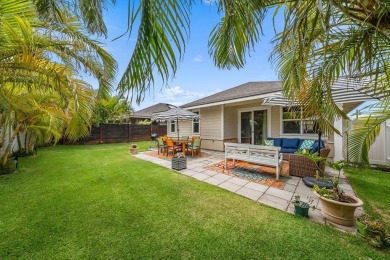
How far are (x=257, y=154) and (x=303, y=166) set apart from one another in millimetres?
1362

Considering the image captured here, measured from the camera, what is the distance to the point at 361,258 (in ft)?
6.97

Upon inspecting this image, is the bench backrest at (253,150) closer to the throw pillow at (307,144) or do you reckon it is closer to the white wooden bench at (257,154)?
the white wooden bench at (257,154)

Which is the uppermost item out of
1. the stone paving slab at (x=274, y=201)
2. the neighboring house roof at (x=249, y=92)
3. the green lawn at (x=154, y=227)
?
the neighboring house roof at (x=249, y=92)

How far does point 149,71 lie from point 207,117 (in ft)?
35.2

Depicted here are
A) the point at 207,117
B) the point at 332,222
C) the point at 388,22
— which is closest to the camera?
the point at 388,22

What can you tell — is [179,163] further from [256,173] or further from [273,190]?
[273,190]

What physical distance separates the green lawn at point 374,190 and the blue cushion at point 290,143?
6.57ft

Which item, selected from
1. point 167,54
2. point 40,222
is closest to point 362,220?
point 167,54

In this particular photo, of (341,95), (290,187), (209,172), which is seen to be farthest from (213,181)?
(341,95)

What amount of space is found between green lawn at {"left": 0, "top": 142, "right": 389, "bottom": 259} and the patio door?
254 inches

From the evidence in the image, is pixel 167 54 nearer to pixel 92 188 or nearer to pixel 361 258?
pixel 361 258

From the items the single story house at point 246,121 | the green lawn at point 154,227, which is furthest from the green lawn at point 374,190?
the green lawn at point 154,227

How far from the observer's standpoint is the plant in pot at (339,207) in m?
2.77

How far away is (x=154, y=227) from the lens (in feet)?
9.23
